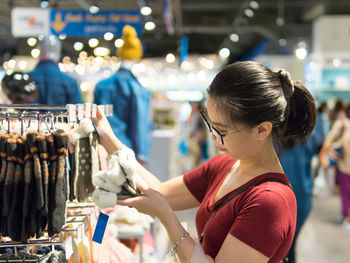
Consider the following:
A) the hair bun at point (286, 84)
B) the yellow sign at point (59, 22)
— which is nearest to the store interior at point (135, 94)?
the yellow sign at point (59, 22)

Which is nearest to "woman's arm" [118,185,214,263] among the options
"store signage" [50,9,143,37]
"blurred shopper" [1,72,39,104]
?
"blurred shopper" [1,72,39,104]

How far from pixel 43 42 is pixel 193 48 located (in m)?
17.3

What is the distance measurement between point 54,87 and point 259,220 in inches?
100

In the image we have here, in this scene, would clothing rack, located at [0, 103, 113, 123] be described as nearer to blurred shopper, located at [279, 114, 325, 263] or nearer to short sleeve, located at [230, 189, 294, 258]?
short sleeve, located at [230, 189, 294, 258]

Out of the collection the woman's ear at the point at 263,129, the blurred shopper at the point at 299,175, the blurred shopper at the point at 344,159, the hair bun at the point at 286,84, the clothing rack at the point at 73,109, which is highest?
the hair bun at the point at 286,84

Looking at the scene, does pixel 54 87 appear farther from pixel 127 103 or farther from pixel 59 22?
pixel 59 22

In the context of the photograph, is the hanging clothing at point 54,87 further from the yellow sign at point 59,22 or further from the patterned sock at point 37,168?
the yellow sign at point 59,22

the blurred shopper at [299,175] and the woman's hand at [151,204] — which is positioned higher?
the woman's hand at [151,204]

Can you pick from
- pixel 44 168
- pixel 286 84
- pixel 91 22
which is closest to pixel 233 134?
pixel 286 84

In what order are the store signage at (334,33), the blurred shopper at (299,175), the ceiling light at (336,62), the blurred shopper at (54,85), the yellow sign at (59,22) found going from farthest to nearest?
the ceiling light at (336,62) < the store signage at (334,33) < the yellow sign at (59,22) < the blurred shopper at (54,85) < the blurred shopper at (299,175)

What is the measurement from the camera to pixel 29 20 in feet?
21.4

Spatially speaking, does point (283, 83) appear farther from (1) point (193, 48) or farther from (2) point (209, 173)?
(1) point (193, 48)

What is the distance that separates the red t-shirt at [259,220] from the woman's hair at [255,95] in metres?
0.21

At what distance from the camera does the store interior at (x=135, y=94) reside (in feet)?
4.91
